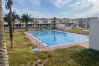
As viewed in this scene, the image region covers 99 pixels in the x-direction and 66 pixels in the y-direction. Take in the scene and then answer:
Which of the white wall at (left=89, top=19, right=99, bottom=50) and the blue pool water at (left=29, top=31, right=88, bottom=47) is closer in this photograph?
the white wall at (left=89, top=19, right=99, bottom=50)

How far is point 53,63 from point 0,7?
6223 millimetres

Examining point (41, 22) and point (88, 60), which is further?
point (41, 22)

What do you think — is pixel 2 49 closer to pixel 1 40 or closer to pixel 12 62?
pixel 1 40

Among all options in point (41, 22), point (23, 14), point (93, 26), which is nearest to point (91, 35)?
point (93, 26)

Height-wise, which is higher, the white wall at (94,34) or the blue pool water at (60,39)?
the white wall at (94,34)

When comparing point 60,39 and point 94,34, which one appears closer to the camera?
point 94,34

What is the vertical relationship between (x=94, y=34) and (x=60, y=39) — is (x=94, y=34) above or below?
above

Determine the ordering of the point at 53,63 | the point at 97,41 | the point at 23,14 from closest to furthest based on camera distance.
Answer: the point at 53,63
the point at 97,41
the point at 23,14

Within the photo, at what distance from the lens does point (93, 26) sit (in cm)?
1543

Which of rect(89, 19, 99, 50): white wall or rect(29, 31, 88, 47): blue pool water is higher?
rect(89, 19, 99, 50): white wall

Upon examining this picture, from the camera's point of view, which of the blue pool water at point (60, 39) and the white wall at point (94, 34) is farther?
the blue pool water at point (60, 39)

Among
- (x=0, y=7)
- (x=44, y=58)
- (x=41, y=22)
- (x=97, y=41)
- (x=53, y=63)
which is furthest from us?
(x=41, y=22)

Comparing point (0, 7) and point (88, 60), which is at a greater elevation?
point (0, 7)

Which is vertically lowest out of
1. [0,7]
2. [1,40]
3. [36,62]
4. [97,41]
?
[36,62]
